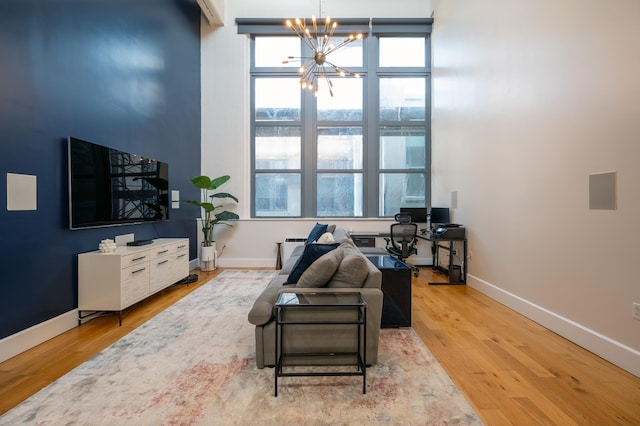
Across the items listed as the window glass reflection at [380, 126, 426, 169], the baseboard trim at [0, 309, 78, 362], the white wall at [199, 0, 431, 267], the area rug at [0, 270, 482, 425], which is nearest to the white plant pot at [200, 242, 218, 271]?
the white wall at [199, 0, 431, 267]

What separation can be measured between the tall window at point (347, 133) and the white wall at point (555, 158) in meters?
1.50

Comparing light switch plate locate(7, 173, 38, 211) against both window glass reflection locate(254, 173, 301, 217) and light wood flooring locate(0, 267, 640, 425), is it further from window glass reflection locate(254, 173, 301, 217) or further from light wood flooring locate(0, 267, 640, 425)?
window glass reflection locate(254, 173, 301, 217)

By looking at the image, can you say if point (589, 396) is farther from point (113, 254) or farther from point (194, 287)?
point (194, 287)

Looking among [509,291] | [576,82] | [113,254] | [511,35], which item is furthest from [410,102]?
[113,254]

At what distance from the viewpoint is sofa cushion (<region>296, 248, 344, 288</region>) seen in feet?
7.36

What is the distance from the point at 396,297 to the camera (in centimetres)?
294

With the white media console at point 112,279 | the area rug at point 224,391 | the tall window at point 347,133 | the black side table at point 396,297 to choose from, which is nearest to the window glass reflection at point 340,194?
the tall window at point 347,133

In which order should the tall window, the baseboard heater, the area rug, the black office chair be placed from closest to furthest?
the area rug, the black office chair, the baseboard heater, the tall window

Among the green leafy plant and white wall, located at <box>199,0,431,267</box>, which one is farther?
white wall, located at <box>199,0,431,267</box>

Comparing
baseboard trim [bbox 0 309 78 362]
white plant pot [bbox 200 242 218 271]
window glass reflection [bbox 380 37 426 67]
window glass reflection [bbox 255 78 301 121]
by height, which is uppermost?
window glass reflection [bbox 380 37 426 67]

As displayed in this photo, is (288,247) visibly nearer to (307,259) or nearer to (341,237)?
(341,237)

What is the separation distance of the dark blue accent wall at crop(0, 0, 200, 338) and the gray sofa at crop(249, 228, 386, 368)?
2.05m

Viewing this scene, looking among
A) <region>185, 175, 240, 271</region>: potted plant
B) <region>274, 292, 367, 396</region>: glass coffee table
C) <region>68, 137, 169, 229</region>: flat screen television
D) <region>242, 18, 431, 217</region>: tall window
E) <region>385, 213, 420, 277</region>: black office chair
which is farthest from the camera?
<region>242, 18, 431, 217</region>: tall window

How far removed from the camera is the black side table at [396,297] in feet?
9.58
